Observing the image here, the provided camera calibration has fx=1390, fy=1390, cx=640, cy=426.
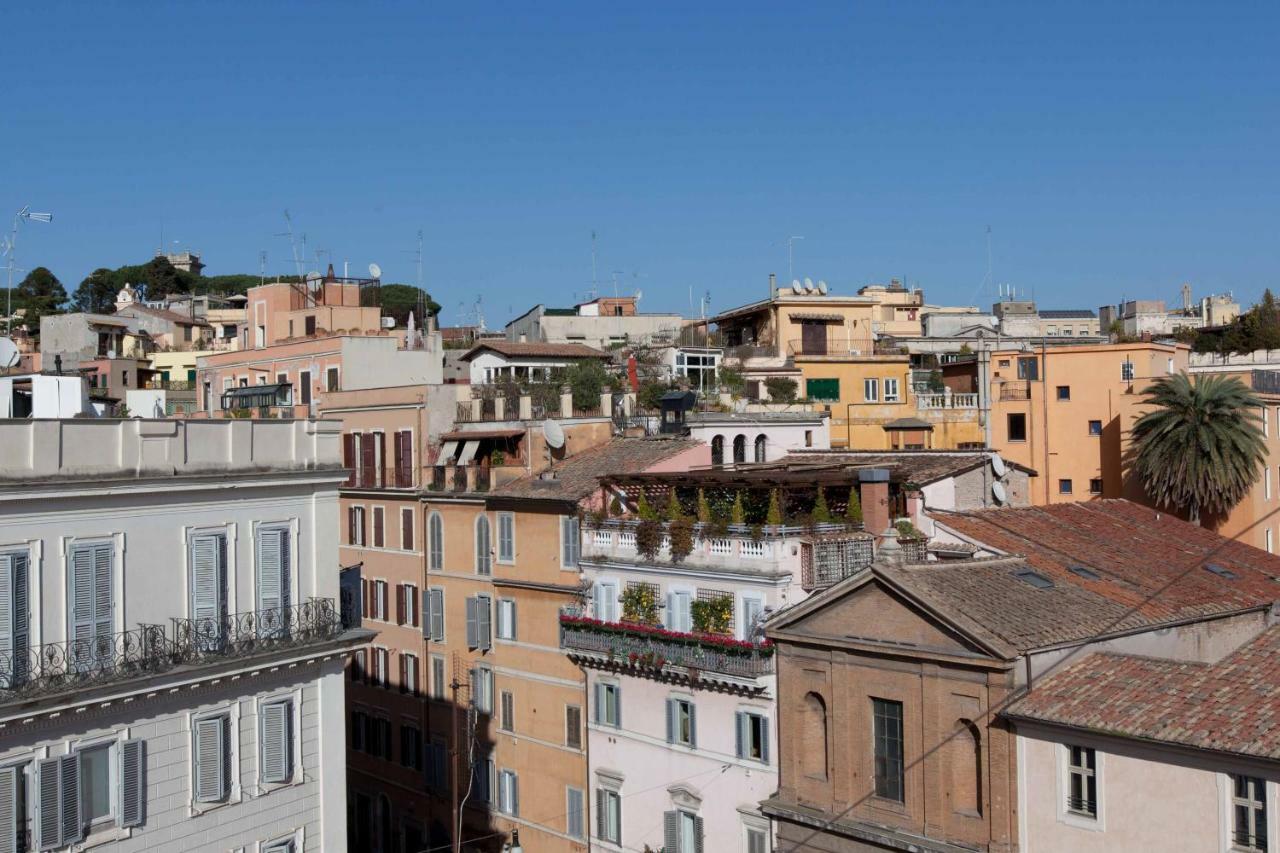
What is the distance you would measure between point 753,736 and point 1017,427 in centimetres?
2327

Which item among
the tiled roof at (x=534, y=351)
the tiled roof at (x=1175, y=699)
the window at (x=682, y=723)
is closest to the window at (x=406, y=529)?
the tiled roof at (x=534, y=351)

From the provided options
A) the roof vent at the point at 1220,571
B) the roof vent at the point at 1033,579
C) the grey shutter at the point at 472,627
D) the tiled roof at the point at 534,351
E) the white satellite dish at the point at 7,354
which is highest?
the tiled roof at the point at 534,351

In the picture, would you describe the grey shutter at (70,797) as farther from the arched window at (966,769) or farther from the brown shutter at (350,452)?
the brown shutter at (350,452)

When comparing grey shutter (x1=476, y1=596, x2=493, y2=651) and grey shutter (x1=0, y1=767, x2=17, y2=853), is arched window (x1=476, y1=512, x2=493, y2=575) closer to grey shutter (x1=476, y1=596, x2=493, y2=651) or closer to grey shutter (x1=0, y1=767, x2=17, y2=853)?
grey shutter (x1=476, y1=596, x2=493, y2=651)

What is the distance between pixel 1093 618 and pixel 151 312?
245ft

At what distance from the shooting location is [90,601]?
71.2ft

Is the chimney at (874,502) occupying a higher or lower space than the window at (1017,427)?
lower

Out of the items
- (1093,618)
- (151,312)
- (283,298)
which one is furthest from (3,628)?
(151,312)

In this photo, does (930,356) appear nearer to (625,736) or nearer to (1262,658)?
(625,736)

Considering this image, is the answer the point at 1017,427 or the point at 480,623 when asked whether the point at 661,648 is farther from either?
the point at 1017,427

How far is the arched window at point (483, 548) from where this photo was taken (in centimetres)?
4059

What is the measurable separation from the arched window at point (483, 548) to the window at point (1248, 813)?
901 inches

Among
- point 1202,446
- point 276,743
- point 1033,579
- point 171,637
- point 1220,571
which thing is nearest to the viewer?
point 171,637

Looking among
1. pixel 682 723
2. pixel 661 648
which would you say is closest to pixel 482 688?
pixel 682 723
